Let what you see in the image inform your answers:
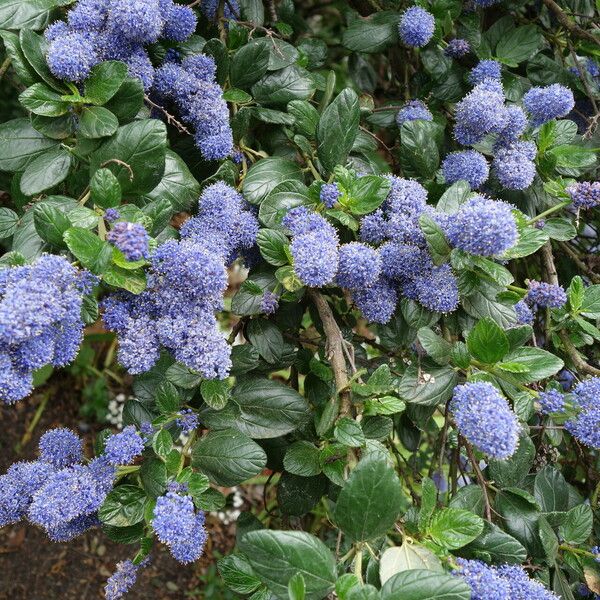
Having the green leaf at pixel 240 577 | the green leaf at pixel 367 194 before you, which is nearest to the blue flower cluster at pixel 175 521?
the green leaf at pixel 240 577

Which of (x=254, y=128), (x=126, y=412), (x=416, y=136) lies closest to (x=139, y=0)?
(x=254, y=128)

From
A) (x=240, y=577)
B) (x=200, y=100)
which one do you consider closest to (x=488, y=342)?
(x=240, y=577)

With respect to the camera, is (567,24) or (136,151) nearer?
(136,151)

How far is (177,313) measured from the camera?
1.05 m

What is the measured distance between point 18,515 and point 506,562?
2.87ft

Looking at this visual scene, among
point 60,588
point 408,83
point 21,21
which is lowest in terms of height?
point 60,588

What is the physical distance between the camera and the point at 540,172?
1465mm

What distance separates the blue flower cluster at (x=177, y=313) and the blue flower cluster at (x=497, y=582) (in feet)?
1.61

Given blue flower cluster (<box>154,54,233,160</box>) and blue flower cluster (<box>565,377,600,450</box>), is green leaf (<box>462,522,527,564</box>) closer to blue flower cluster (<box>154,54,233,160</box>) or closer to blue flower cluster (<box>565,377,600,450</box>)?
blue flower cluster (<box>565,377,600,450</box>)

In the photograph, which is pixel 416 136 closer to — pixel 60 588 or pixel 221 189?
pixel 221 189

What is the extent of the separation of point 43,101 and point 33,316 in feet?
1.50

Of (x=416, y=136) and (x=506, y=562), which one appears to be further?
(x=416, y=136)

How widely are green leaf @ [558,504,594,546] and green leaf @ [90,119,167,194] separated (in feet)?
3.38

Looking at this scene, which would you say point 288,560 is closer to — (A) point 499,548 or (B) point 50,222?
(A) point 499,548
